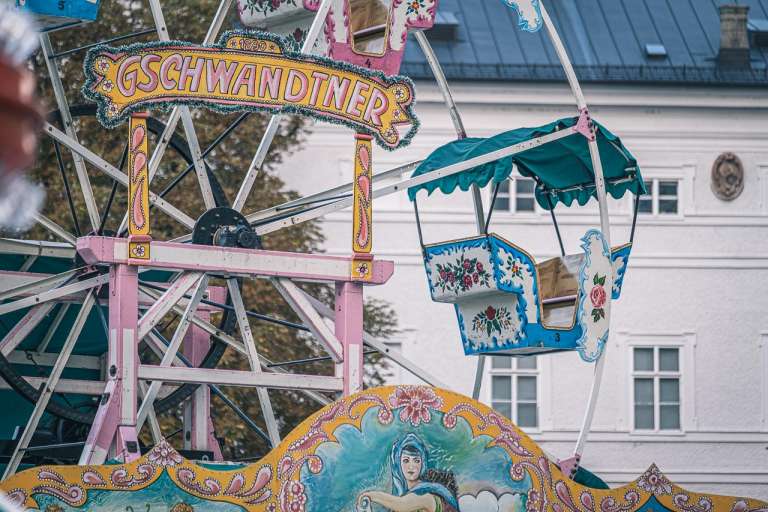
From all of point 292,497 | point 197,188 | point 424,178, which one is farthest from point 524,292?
point 197,188

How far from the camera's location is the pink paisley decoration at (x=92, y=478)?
12.1 m

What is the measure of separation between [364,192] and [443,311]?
3070cm

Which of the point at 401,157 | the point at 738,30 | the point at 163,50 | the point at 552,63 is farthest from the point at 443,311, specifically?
the point at 163,50

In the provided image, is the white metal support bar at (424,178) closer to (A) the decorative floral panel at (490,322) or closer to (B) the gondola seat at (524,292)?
(B) the gondola seat at (524,292)

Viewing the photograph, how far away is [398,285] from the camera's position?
45.8 meters

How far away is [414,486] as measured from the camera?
13461 mm

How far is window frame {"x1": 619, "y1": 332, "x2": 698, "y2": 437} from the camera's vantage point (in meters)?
46.3

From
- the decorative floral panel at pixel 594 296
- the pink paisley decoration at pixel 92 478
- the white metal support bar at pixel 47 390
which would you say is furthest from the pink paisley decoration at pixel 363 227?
the pink paisley decoration at pixel 92 478

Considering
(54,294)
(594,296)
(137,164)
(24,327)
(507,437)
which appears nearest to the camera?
(507,437)

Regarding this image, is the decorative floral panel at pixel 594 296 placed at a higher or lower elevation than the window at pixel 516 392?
higher

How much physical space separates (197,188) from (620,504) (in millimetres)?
16557

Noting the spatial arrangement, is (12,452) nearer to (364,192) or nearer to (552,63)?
(364,192)

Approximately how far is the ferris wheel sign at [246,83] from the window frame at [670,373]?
31442 mm

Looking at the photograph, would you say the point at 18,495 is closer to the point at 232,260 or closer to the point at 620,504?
the point at 232,260
